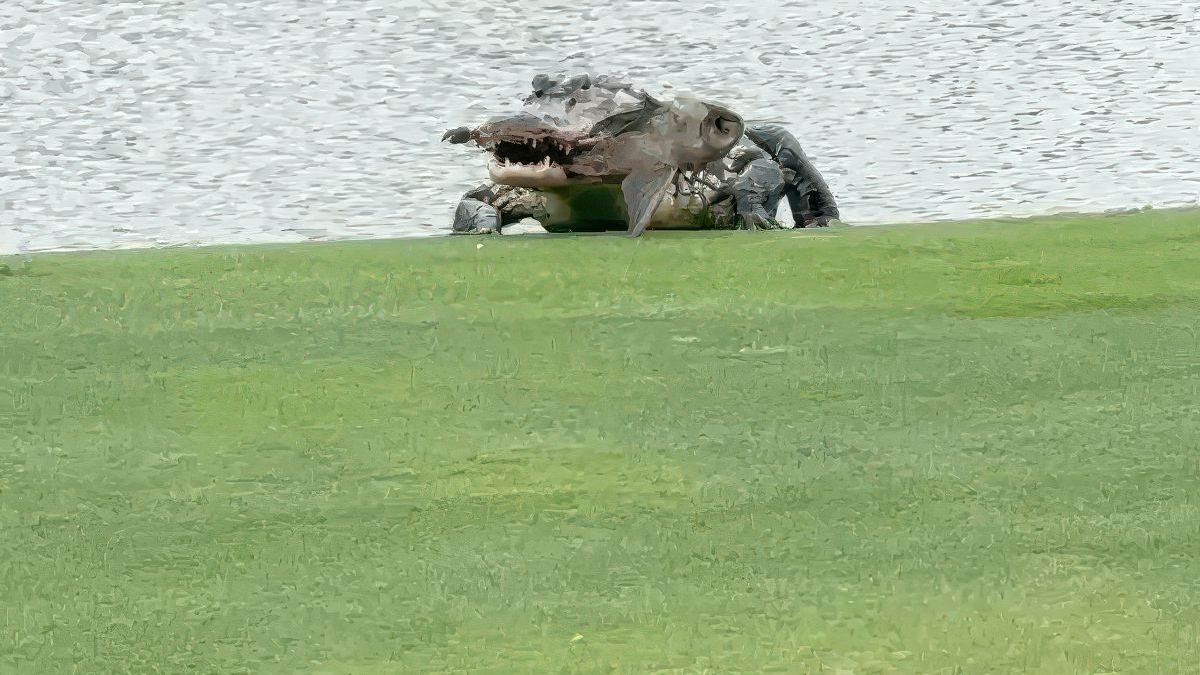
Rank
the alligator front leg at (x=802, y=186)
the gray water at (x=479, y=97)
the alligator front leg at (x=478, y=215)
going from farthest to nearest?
the gray water at (x=479, y=97) < the alligator front leg at (x=802, y=186) < the alligator front leg at (x=478, y=215)

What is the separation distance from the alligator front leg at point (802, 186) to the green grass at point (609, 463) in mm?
895

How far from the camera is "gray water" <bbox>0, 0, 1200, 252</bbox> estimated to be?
5672mm

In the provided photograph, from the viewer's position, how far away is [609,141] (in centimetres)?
368

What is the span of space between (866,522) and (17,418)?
45.9 inches

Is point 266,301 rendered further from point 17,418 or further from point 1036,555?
point 1036,555

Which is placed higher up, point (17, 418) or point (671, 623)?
point (671, 623)

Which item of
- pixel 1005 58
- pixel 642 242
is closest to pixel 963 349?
pixel 642 242

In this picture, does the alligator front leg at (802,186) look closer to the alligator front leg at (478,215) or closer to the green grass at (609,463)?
the alligator front leg at (478,215)

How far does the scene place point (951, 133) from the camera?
620 cm

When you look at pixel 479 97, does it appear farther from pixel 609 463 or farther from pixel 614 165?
pixel 609 463

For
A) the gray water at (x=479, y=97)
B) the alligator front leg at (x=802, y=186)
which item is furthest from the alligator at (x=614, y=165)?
the gray water at (x=479, y=97)

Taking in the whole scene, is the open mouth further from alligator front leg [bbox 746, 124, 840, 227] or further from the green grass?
alligator front leg [bbox 746, 124, 840, 227]

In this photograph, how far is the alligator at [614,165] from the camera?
3.68 m

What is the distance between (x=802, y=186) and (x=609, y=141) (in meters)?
0.69
